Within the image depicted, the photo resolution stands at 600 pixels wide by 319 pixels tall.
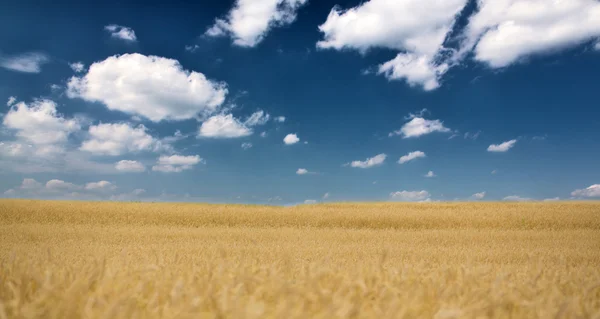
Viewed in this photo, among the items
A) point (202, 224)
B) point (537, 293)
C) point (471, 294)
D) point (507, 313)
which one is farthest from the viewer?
point (202, 224)

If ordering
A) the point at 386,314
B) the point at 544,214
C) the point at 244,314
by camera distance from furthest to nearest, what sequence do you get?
the point at 544,214, the point at 386,314, the point at 244,314

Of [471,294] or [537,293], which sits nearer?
[471,294]

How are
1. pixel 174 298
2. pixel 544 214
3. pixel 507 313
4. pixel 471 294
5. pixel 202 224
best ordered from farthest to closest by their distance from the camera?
pixel 544 214 → pixel 202 224 → pixel 471 294 → pixel 507 313 → pixel 174 298

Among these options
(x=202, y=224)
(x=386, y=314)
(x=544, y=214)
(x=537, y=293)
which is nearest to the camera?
(x=386, y=314)

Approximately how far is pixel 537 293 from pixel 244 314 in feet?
7.16

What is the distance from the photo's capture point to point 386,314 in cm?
175

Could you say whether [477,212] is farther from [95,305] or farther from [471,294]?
[95,305]

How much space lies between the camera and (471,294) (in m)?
2.35

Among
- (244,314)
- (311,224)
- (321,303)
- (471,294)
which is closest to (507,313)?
(471,294)

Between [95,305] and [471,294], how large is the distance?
6.87 feet

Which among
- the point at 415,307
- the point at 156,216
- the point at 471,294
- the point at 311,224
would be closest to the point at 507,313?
the point at 471,294

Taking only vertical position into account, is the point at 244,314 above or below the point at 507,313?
above

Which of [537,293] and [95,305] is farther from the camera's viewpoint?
[537,293]

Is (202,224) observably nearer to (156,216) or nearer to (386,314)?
(156,216)
